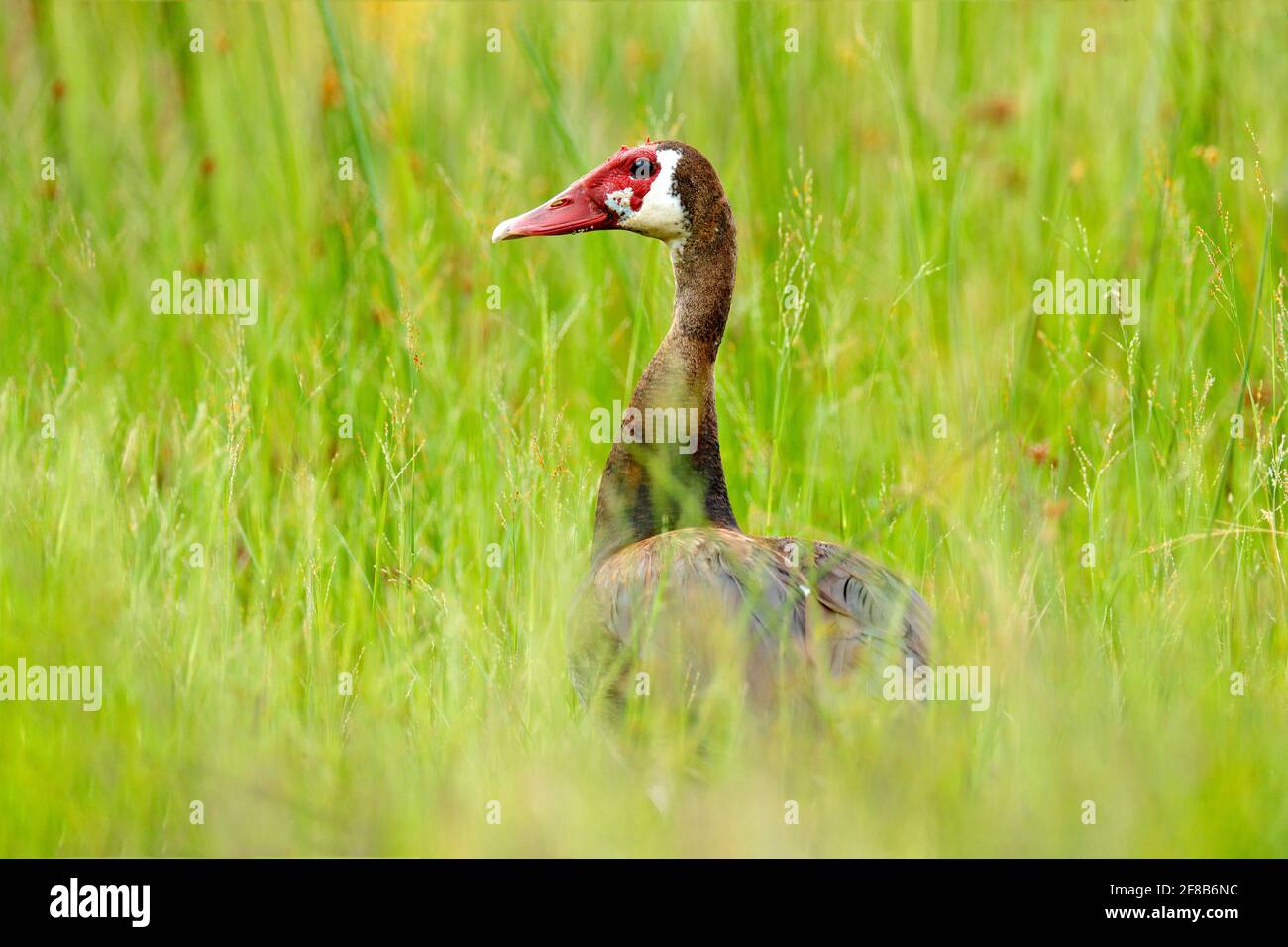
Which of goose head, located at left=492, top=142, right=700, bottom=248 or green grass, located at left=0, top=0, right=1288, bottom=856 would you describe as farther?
goose head, located at left=492, top=142, right=700, bottom=248

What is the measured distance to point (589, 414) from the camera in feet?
15.9

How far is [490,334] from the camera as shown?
5027 mm

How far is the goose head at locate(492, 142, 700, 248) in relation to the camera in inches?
159

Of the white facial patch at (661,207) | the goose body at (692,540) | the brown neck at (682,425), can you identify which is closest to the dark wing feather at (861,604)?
the goose body at (692,540)

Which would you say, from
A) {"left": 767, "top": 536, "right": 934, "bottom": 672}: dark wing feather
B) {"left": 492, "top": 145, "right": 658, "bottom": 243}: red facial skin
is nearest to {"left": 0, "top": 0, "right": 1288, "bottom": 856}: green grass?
{"left": 767, "top": 536, "right": 934, "bottom": 672}: dark wing feather

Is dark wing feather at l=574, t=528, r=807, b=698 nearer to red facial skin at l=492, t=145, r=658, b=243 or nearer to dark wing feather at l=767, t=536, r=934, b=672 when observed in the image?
dark wing feather at l=767, t=536, r=934, b=672

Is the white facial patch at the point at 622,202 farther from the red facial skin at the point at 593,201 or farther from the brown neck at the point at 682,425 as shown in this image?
the brown neck at the point at 682,425

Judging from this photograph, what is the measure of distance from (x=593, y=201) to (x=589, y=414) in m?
0.90

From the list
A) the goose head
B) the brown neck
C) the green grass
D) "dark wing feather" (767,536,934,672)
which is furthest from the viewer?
the goose head

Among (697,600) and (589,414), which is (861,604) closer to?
(697,600)

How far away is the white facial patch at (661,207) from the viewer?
4.04 metres

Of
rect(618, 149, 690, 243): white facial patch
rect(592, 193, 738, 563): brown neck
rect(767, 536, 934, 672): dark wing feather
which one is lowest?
rect(767, 536, 934, 672): dark wing feather

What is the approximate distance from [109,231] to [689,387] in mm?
2350

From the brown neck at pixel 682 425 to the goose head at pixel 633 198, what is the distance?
0.07 m
